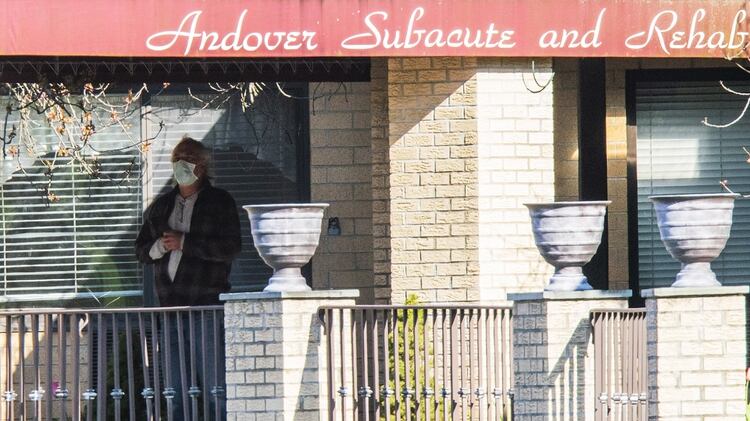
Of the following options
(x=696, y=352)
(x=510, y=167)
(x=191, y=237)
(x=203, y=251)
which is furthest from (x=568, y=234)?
(x=191, y=237)

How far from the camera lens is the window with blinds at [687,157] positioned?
12438 mm

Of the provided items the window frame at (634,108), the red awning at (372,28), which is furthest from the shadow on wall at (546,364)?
the window frame at (634,108)

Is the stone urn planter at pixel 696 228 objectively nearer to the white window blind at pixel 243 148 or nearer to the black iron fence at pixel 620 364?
the black iron fence at pixel 620 364

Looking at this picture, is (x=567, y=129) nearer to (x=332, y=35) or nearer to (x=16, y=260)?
(x=332, y=35)

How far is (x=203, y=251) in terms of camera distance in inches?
395

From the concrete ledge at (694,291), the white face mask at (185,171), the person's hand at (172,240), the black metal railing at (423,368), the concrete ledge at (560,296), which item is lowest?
the black metal railing at (423,368)

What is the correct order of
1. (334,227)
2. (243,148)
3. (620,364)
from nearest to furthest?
1. (620,364)
2. (334,227)
3. (243,148)

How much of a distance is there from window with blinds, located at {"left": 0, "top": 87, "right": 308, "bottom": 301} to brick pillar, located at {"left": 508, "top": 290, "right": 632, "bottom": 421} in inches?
170

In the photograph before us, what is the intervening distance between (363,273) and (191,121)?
1.83 m

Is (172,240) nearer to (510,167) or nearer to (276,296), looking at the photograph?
(276,296)

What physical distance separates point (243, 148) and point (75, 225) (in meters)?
1.45

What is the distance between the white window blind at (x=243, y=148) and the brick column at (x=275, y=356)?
3900 mm

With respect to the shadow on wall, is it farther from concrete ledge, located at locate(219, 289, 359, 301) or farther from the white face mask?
the white face mask

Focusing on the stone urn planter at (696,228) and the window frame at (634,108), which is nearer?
the stone urn planter at (696,228)
